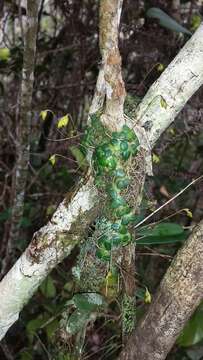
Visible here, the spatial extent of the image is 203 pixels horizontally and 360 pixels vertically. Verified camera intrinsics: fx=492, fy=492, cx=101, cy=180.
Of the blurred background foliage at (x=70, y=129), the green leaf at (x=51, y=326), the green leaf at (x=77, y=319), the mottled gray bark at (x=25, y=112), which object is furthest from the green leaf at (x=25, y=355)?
the green leaf at (x=77, y=319)

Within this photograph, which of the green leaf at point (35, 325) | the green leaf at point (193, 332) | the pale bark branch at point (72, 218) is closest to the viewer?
the pale bark branch at point (72, 218)

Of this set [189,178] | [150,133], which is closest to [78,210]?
[150,133]

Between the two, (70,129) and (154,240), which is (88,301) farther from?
(70,129)

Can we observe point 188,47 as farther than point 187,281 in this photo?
Yes

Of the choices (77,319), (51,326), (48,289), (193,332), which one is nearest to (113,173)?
(77,319)

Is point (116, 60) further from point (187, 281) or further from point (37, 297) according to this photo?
point (37, 297)

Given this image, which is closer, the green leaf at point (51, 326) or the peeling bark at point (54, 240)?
the peeling bark at point (54, 240)

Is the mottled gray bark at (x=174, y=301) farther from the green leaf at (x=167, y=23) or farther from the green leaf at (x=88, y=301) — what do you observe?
the green leaf at (x=167, y=23)
